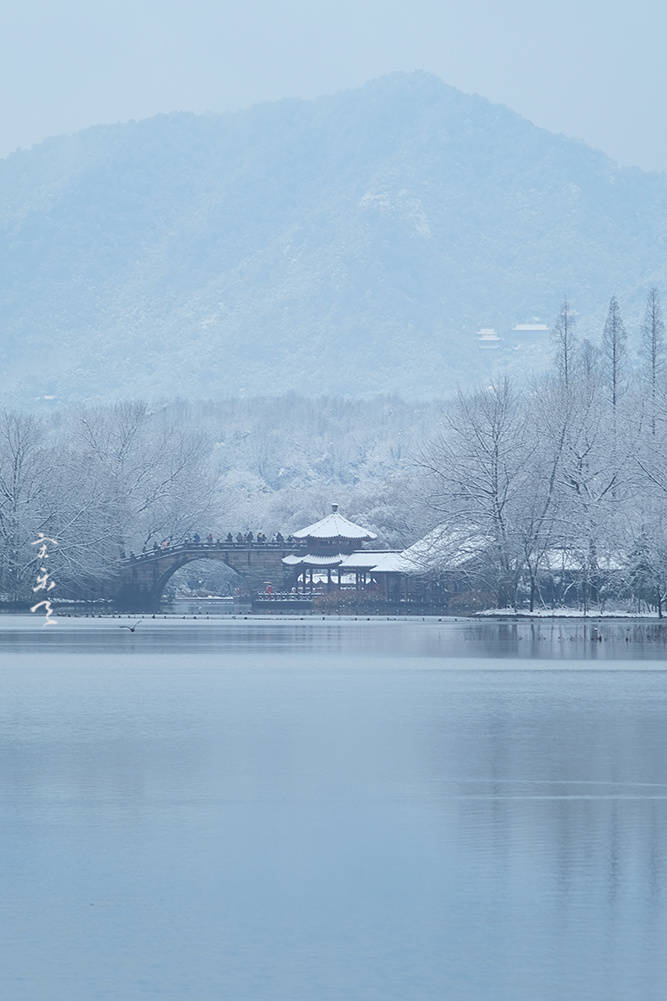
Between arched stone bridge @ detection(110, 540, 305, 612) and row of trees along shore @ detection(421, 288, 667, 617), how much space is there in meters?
19.3

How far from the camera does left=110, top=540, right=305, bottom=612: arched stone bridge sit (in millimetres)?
95188

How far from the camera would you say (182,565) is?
98.2 metres

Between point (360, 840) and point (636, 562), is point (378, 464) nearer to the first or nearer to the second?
point (636, 562)

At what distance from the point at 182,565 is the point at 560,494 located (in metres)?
30.5

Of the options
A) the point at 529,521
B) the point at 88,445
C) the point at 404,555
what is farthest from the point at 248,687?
the point at 88,445

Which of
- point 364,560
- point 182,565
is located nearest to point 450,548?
point 364,560

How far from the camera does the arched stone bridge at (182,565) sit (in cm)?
9519

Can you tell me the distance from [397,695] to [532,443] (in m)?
44.2

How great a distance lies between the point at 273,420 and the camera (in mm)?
193875

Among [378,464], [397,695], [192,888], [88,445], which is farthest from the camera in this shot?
[378,464]

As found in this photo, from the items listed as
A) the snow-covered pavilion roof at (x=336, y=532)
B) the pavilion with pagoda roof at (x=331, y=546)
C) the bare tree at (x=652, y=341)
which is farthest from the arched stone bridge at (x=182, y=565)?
the bare tree at (x=652, y=341)

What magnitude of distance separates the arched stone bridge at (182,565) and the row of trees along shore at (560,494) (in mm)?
19307

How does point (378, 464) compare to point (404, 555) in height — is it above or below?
above

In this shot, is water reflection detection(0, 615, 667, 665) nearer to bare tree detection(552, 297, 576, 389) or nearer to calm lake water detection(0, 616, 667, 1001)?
bare tree detection(552, 297, 576, 389)
